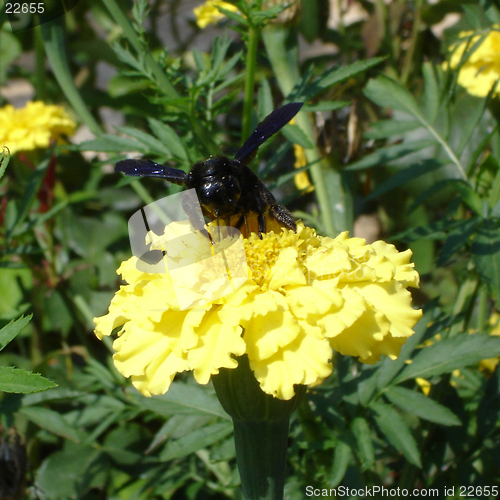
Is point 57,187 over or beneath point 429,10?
beneath

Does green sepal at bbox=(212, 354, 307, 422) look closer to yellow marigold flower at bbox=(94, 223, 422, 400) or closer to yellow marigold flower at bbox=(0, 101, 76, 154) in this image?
yellow marigold flower at bbox=(94, 223, 422, 400)

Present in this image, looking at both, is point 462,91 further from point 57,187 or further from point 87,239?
point 57,187

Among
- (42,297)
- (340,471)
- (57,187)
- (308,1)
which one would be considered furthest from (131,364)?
(57,187)

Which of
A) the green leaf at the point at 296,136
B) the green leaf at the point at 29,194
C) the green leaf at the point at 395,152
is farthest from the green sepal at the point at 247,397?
the green leaf at the point at 29,194

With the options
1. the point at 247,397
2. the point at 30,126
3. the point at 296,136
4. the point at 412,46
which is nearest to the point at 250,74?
the point at 296,136

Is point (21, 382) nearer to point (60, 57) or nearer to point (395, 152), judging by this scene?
point (395, 152)

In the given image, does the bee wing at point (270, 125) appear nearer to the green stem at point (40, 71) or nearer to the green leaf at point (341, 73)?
the green leaf at point (341, 73)

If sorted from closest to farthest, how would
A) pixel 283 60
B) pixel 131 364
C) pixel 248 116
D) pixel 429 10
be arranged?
pixel 131 364
pixel 248 116
pixel 283 60
pixel 429 10
